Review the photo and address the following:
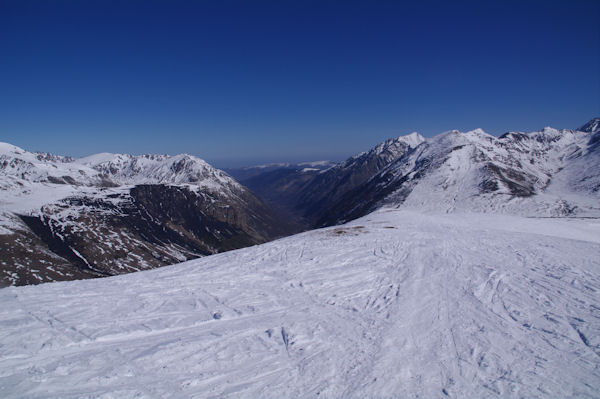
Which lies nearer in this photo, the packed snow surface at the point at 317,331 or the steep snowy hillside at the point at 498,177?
the packed snow surface at the point at 317,331

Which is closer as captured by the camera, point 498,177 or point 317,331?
point 317,331

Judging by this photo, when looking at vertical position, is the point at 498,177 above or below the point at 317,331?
above

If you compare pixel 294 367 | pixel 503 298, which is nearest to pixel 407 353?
pixel 294 367

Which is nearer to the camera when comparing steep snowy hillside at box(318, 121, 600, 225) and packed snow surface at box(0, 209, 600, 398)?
packed snow surface at box(0, 209, 600, 398)
